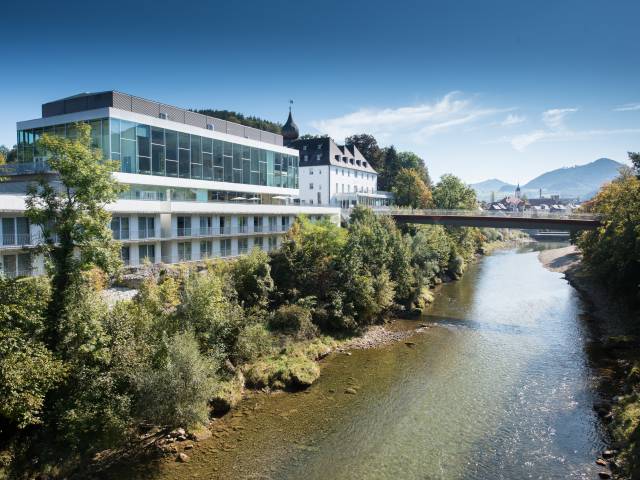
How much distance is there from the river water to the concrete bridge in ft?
45.5

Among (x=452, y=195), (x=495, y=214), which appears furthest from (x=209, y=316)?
(x=452, y=195)

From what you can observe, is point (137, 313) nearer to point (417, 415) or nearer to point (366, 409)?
point (366, 409)

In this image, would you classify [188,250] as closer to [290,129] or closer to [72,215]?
[72,215]

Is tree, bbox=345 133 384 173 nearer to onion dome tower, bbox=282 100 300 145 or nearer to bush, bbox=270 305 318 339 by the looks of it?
onion dome tower, bbox=282 100 300 145

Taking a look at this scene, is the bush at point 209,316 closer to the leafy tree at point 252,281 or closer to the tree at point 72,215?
the leafy tree at point 252,281

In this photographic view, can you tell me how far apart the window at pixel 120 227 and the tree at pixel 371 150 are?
243ft

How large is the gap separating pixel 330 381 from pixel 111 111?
27020 millimetres

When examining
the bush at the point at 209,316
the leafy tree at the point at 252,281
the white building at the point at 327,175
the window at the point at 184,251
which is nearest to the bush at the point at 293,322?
the leafy tree at the point at 252,281

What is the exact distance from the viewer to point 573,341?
113ft

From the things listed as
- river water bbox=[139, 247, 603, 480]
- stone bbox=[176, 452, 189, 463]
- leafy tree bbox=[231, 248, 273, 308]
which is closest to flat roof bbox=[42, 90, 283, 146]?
leafy tree bbox=[231, 248, 273, 308]

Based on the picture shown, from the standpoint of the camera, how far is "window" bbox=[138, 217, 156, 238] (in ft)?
114

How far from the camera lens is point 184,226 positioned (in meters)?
38.8

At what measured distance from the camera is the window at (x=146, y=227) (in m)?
34.8

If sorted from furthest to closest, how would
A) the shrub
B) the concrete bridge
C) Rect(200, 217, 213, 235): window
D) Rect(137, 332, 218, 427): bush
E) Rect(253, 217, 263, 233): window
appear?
Rect(253, 217, 263, 233): window < the concrete bridge < Rect(200, 217, 213, 235): window < Rect(137, 332, 218, 427): bush < the shrub
